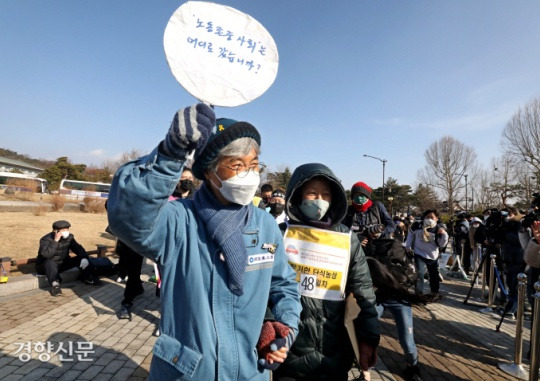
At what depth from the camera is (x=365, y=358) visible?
2090 millimetres

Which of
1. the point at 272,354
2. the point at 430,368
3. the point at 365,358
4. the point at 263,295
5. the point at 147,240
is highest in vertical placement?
the point at 147,240

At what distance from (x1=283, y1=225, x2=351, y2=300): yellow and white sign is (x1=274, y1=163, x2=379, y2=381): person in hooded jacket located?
56mm

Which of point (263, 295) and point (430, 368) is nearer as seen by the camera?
point (263, 295)

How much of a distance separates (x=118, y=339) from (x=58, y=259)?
10.7ft

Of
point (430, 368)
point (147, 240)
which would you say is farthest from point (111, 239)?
point (147, 240)

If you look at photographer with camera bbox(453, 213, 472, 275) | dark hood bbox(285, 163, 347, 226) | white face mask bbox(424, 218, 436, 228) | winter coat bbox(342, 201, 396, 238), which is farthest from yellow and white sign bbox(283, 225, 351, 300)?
photographer with camera bbox(453, 213, 472, 275)

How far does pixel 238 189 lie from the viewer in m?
1.39

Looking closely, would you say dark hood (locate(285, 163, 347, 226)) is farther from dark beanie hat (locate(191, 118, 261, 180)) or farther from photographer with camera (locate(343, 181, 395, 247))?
photographer with camera (locate(343, 181, 395, 247))

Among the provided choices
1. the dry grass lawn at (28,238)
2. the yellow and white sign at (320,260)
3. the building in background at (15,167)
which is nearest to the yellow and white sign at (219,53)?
the yellow and white sign at (320,260)

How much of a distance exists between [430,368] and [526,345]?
2.32m

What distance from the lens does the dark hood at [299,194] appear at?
220cm

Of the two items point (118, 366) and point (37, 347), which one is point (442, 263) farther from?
point (37, 347)

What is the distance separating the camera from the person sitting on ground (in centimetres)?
595

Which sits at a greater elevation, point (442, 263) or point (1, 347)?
point (442, 263)
